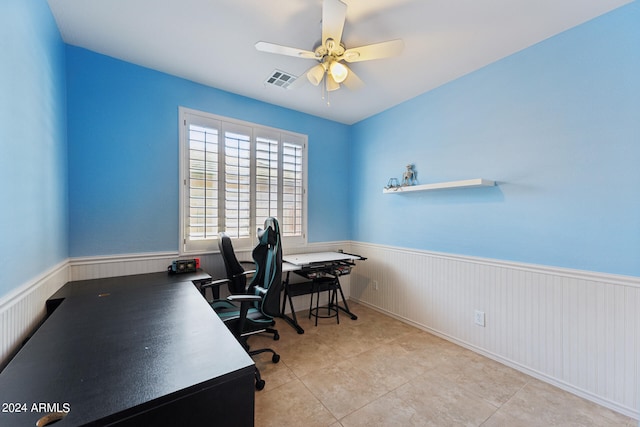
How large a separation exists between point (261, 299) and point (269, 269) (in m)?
0.35

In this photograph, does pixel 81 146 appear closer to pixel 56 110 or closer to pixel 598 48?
pixel 56 110

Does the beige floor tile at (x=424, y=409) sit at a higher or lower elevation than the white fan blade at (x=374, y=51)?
lower

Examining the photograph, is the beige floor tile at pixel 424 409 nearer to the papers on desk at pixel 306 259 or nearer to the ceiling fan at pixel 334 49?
the papers on desk at pixel 306 259

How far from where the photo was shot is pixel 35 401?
0.76m

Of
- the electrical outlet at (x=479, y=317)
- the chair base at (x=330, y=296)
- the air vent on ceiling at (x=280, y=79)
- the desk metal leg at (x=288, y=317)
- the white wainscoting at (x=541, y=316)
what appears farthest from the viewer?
the chair base at (x=330, y=296)

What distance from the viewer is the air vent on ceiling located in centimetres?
261

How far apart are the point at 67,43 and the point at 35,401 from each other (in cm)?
286

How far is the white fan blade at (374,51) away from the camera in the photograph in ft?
5.79

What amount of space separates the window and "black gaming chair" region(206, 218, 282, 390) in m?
0.63

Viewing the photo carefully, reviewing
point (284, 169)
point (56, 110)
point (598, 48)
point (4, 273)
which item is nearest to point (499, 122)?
point (598, 48)

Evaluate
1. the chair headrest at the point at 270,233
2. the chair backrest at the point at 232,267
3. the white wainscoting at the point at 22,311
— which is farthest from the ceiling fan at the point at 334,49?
the white wainscoting at the point at 22,311

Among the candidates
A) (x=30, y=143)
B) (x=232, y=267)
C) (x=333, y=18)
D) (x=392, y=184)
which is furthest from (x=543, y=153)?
(x=30, y=143)

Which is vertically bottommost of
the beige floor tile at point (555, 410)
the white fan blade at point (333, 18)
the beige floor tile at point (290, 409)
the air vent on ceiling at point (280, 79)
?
the beige floor tile at point (555, 410)

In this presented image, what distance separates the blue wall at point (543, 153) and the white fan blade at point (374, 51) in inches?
52.0
